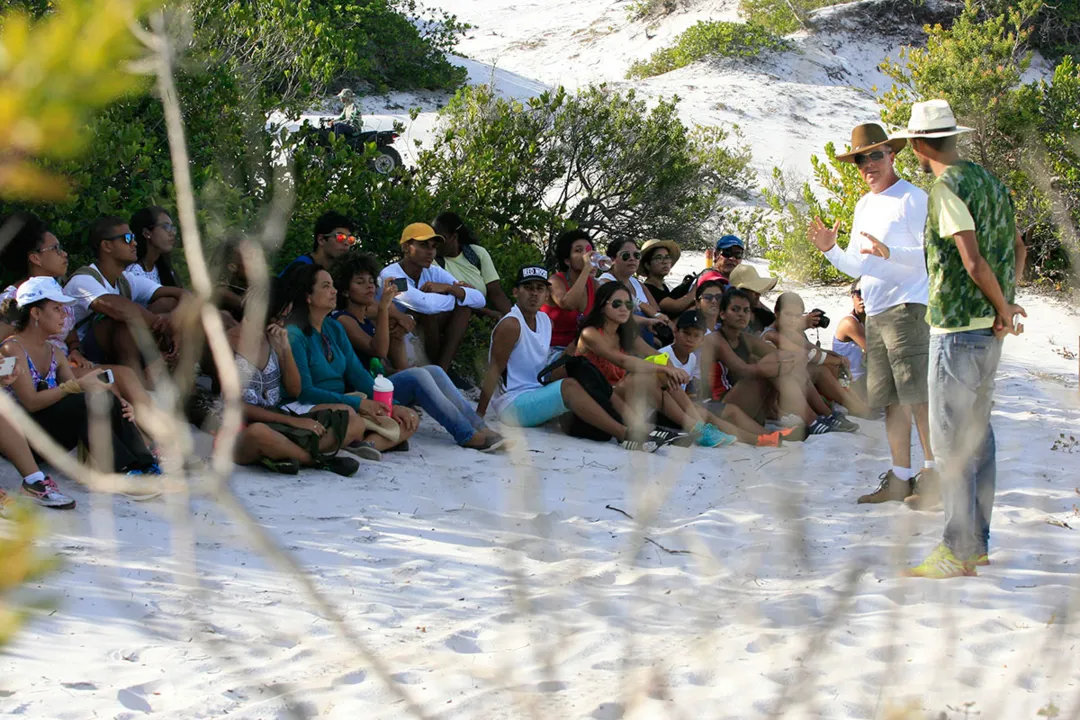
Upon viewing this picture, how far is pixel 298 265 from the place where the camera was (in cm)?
616

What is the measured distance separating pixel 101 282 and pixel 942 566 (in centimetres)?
412

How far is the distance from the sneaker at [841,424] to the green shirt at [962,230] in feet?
9.83

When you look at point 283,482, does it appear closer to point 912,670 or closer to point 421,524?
point 421,524

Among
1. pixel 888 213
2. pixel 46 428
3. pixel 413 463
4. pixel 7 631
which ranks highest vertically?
pixel 888 213

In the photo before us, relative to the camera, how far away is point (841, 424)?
7.29 metres

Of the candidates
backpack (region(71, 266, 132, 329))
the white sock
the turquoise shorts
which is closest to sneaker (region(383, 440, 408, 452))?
the turquoise shorts

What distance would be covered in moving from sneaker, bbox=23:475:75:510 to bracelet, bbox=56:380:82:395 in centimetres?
49

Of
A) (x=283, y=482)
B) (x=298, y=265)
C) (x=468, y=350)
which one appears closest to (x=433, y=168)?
(x=468, y=350)

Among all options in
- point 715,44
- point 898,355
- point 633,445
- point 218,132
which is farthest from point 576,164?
point 715,44

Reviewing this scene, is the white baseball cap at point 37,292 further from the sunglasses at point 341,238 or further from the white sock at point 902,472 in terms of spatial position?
the white sock at point 902,472

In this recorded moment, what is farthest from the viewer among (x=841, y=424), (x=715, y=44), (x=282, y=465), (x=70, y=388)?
(x=715, y=44)

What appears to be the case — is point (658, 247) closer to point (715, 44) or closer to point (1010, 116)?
point (1010, 116)

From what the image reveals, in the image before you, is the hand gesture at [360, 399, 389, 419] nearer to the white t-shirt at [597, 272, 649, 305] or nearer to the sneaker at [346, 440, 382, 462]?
the sneaker at [346, 440, 382, 462]

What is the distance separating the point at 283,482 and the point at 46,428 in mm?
1085
